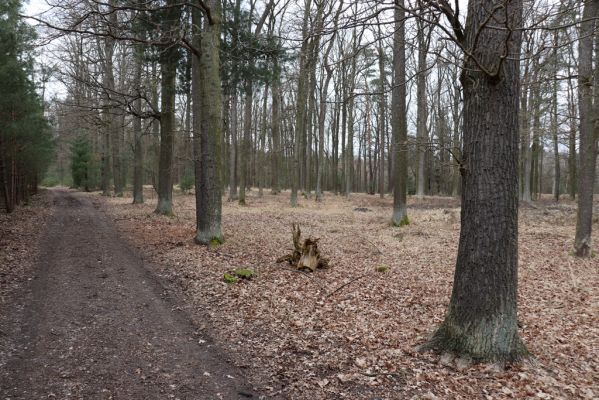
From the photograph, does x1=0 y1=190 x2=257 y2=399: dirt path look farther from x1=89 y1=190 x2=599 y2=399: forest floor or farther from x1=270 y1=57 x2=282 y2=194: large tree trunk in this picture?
x1=270 y1=57 x2=282 y2=194: large tree trunk

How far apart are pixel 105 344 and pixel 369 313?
3.53m

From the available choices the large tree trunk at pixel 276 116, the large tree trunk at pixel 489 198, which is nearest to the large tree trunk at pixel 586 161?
the large tree trunk at pixel 489 198

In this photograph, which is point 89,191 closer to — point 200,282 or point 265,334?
point 200,282

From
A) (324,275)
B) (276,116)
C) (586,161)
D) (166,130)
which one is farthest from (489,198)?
(276,116)

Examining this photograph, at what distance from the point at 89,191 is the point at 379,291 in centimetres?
3459

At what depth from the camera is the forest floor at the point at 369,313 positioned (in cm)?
391

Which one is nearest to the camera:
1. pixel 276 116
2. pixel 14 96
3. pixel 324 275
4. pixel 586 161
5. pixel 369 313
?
pixel 369 313

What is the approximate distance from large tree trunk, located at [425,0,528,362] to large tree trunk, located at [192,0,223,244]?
271 inches

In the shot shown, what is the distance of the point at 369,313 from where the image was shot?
5.86 metres

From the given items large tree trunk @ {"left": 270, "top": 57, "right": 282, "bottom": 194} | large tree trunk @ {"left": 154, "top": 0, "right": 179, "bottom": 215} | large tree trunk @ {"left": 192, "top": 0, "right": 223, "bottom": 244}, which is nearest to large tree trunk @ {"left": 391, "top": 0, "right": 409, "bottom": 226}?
large tree trunk @ {"left": 270, "top": 57, "right": 282, "bottom": 194}

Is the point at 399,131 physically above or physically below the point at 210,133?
above

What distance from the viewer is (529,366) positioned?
410 cm

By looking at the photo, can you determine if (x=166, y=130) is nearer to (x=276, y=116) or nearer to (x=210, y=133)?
(x=210, y=133)

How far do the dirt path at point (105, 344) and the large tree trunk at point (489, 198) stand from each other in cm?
248
